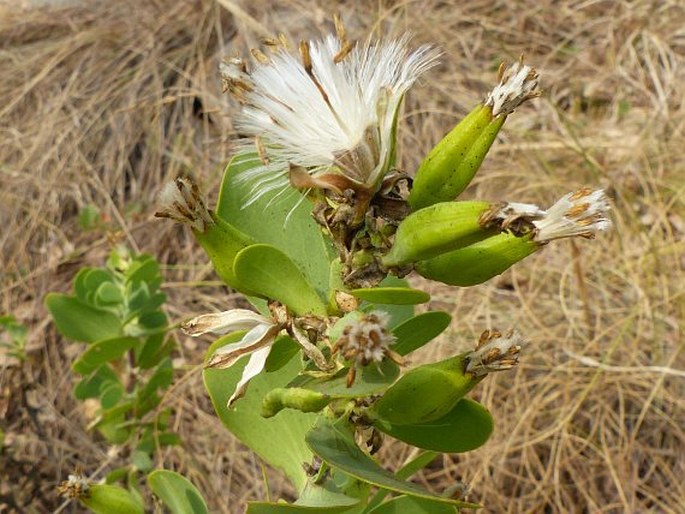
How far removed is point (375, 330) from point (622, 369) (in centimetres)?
158

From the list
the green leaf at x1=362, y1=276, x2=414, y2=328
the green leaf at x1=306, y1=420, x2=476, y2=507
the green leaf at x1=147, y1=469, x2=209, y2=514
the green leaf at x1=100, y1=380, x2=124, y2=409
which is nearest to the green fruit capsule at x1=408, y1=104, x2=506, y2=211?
the green leaf at x1=362, y1=276, x2=414, y2=328

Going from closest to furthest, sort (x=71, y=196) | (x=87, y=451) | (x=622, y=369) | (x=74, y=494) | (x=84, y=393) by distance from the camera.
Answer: (x=74, y=494) < (x=84, y=393) < (x=622, y=369) < (x=87, y=451) < (x=71, y=196)

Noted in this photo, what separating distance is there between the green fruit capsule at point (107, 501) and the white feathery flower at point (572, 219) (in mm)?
566

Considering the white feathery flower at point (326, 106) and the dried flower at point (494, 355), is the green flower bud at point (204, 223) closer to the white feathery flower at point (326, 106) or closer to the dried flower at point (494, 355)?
the white feathery flower at point (326, 106)

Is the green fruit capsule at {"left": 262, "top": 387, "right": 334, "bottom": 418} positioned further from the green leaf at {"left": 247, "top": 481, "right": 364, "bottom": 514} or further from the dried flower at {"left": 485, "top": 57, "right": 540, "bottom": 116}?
the dried flower at {"left": 485, "top": 57, "right": 540, "bottom": 116}

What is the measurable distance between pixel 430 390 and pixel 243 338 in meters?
0.17

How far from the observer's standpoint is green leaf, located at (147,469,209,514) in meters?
0.95

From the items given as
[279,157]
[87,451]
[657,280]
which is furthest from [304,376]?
[657,280]

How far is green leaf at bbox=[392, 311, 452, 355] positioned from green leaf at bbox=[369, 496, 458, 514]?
15 cm

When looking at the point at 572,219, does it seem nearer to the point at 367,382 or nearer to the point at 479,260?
the point at 479,260

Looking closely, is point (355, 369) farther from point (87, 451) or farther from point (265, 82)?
point (87, 451)

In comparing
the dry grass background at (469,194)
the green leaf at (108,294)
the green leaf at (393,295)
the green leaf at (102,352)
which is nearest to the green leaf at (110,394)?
the green leaf at (102,352)

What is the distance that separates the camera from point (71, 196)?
10.3 feet

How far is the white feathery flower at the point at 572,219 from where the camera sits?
0.70 metres
